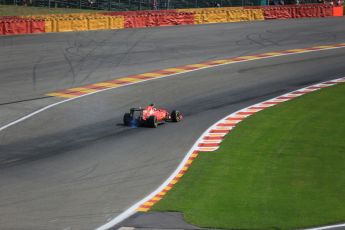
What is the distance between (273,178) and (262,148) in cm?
340

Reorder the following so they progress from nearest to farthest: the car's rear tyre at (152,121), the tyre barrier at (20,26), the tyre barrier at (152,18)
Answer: the car's rear tyre at (152,121) → the tyre barrier at (20,26) → the tyre barrier at (152,18)

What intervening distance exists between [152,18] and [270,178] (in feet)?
113

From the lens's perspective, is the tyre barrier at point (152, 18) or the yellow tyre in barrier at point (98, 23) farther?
the yellow tyre in barrier at point (98, 23)

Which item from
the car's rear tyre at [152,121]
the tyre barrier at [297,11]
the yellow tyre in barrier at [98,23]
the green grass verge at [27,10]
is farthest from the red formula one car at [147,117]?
the tyre barrier at [297,11]

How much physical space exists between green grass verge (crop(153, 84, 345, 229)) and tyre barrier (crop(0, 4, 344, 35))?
24014 mm

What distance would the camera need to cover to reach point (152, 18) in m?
51.3

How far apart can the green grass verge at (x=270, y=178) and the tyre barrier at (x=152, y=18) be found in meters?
24.0

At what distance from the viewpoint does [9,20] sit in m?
45.8

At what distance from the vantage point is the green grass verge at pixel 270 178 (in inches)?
596

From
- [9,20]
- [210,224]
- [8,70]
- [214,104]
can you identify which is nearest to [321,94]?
[214,104]

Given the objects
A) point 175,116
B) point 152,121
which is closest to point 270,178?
point 152,121

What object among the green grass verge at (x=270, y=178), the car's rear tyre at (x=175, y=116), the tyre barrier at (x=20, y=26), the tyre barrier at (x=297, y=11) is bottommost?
the green grass verge at (x=270, y=178)

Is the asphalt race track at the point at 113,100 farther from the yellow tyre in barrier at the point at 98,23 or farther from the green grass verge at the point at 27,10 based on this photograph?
the green grass verge at the point at 27,10

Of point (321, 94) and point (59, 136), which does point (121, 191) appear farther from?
point (321, 94)
